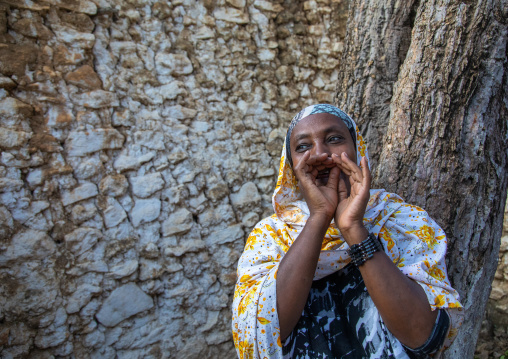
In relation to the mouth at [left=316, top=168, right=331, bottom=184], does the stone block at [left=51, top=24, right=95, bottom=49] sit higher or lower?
higher

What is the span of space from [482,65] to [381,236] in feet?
3.51

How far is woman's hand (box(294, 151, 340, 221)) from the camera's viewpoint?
1.38 meters

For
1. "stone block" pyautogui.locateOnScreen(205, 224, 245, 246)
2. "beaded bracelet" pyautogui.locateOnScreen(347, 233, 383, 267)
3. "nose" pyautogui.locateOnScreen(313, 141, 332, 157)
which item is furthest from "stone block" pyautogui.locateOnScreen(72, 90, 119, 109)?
"beaded bracelet" pyautogui.locateOnScreen(347, 233, 383, 267)

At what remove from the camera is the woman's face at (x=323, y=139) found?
148 centimetres

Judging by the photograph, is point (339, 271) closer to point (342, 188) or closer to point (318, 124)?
point (342, 188)

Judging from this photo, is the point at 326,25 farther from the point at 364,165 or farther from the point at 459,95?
the point at 364,165

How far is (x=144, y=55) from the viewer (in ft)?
9.09

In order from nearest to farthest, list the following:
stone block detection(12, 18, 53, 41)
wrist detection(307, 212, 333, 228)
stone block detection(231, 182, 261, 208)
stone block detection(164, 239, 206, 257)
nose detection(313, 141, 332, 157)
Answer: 1. wrist detection(307, 212, 333, 228)
2. nose detection(313, 141, 332, 157)
3. stone block detection(12, 18, 53, 41)
4. stone block detection(164, 239, 206, 257)
5. stone block detection(231, 182, 261, 208)

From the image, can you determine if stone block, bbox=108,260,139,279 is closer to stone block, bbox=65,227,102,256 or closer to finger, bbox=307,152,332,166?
stone block, bbox=65,227,102,256

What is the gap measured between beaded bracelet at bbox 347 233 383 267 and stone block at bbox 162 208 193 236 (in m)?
1.75

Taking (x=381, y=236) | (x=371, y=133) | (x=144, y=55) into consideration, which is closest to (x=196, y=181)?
(x=144, y=55)

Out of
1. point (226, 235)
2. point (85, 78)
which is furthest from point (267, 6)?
point (226, 235)

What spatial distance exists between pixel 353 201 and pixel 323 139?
304 millimetres

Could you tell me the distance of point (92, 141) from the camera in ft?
8.29
